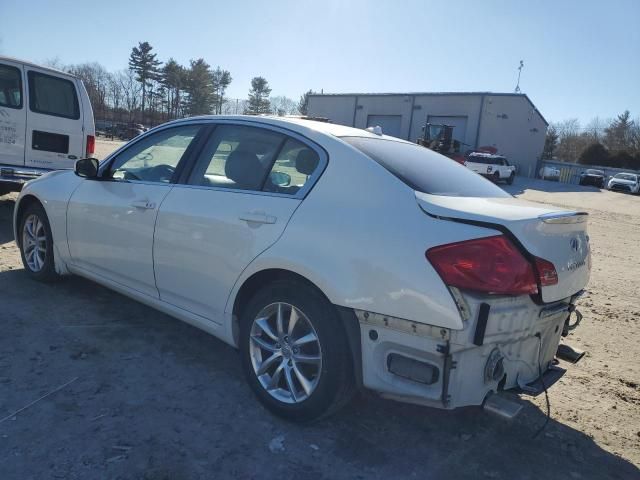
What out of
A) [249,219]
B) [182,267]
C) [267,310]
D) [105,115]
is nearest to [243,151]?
[249,219]

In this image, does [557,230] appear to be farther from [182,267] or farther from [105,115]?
[105,115]

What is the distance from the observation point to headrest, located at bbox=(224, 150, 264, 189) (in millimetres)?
3180

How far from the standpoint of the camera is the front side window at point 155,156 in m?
3.71

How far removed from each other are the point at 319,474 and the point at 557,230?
5.64 ft

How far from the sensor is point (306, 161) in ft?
9.90

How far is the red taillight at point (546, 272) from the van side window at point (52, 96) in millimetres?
7339

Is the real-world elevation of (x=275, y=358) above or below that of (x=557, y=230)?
below

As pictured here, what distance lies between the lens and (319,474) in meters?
2.53

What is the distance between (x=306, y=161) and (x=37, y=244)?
126 inches

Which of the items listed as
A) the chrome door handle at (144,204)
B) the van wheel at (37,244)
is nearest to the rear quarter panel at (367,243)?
the chrome door handle at (144,204)

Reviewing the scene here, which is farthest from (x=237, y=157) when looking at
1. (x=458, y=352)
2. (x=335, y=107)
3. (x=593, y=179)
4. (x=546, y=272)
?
(x=335, y=107)

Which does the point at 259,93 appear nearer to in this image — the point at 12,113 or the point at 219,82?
the point at 219,82

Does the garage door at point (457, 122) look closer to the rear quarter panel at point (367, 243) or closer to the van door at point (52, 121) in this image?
the van door at point (52, 121)

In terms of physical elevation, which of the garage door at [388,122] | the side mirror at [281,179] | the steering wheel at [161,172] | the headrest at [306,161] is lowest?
the steering wheel at [161,172]
